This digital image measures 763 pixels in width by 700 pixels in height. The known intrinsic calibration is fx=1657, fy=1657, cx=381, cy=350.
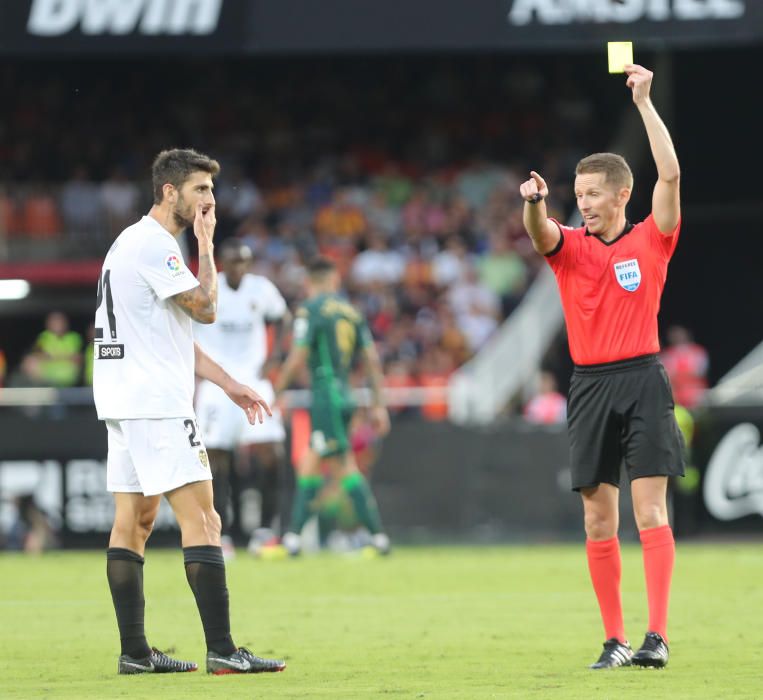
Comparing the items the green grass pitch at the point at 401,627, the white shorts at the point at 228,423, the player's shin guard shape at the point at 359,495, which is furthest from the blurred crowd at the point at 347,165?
the green grass pitch at the point at 401,627

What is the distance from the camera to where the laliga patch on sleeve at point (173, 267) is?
276 inches

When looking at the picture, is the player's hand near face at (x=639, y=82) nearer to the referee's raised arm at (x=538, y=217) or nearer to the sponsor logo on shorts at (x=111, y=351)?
the referee's raised arm at (x=538, y=217)

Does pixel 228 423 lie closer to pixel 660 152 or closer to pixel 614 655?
pixel 614 655

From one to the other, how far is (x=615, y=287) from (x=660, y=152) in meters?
0.64

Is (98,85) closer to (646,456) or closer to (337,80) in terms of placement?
(337,80)

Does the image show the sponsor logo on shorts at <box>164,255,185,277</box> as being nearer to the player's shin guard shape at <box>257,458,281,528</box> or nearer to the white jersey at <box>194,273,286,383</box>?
the white jersey at <box>194,273,286,383</box>

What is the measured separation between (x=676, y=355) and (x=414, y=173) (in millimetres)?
6021

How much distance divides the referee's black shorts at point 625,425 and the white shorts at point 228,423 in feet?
22.3

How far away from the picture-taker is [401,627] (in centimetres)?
905

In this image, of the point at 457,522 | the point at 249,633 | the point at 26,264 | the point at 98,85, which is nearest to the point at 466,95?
the point at 98,85

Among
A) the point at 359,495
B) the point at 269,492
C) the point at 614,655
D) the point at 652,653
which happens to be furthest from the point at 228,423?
the point at 652,653

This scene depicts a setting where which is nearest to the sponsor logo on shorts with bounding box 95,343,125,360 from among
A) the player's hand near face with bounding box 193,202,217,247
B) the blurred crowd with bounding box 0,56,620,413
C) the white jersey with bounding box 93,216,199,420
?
the white jersey with bounding box 93,216,199,420

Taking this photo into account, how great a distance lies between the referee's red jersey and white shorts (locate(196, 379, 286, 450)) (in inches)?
266

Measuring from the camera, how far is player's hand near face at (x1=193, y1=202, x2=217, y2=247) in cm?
699
